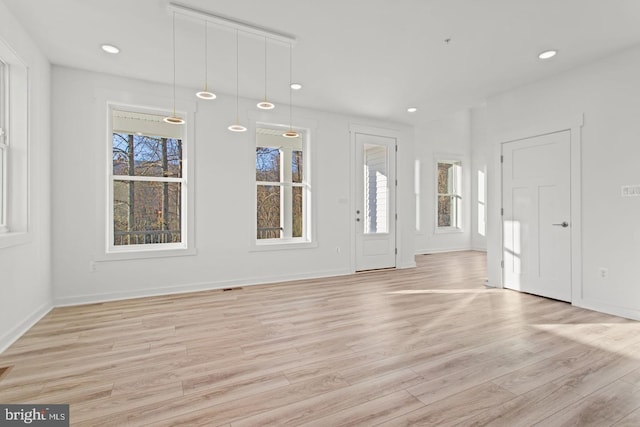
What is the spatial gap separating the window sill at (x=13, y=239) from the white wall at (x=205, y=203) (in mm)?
835

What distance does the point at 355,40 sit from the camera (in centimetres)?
321

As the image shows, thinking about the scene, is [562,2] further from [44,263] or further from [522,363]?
[44,263]

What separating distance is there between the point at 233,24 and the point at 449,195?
750cm

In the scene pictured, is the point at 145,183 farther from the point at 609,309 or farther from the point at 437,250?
the point at 437,250

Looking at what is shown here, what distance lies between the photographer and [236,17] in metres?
2.83

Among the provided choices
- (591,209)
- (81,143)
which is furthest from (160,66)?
(591,209)

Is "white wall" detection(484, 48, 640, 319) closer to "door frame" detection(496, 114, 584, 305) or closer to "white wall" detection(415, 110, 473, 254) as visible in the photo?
"door frame" detection(496, 114, 584, 305)

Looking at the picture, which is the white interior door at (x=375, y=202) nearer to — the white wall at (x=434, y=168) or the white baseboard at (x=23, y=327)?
the white wall at (x=434, y=168)

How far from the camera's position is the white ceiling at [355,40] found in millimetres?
2680

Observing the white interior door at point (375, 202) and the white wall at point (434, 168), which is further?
the white wall at point (434, 168)

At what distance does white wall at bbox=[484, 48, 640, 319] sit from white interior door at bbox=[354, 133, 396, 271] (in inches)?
106

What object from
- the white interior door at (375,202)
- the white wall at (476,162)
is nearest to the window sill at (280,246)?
the white interior door at (375,202)

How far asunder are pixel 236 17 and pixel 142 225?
9.89ft

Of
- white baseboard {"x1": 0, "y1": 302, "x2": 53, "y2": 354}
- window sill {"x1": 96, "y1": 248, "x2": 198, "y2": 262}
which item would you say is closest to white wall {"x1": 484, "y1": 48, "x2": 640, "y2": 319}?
window sill {"x1": 96, "y1": 248, "x2": 198, "y2": 262}
